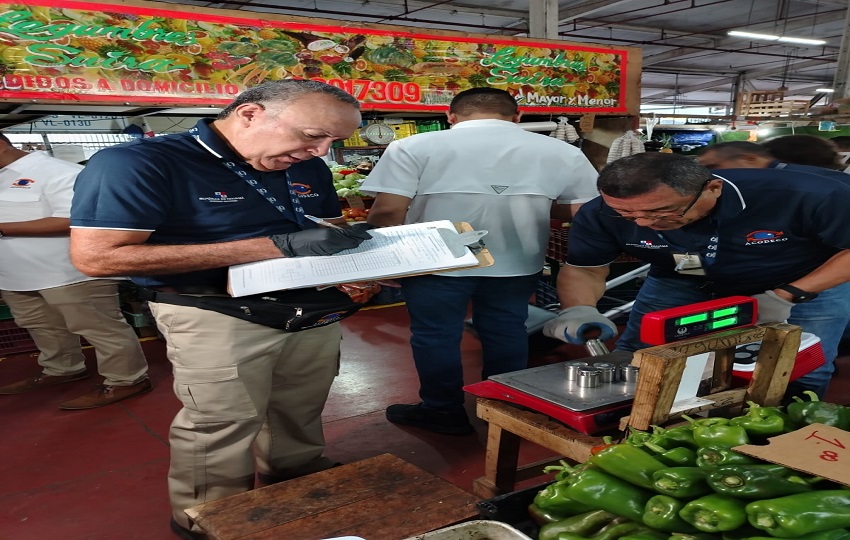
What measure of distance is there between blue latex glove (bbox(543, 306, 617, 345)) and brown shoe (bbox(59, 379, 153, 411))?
9.14ft

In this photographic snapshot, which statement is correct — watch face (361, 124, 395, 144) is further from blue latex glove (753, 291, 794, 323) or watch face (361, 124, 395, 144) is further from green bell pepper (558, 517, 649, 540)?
green bell pepper (558, 517, 649, 540)

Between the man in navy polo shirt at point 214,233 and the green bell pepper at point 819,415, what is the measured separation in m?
1.21

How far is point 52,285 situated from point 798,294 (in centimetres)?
367

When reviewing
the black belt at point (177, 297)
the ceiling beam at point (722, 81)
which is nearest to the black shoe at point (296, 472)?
the black belt at point (177, 297)

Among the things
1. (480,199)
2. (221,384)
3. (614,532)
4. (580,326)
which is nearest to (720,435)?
(614,532)

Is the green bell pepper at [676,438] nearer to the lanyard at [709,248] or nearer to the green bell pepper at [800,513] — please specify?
the green bell pepper at [800,513]

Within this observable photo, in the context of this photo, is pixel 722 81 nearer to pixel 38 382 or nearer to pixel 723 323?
pixel 38 382

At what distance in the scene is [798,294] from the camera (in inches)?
82.3

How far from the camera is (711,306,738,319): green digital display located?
1512mm

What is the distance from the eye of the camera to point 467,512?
5.18 ft

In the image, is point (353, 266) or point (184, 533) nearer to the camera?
point (353, 266)

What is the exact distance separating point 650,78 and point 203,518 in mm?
22714

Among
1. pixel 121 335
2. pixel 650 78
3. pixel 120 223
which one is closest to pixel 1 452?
pixel 121 335

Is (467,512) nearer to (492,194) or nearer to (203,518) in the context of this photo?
(203,518)
